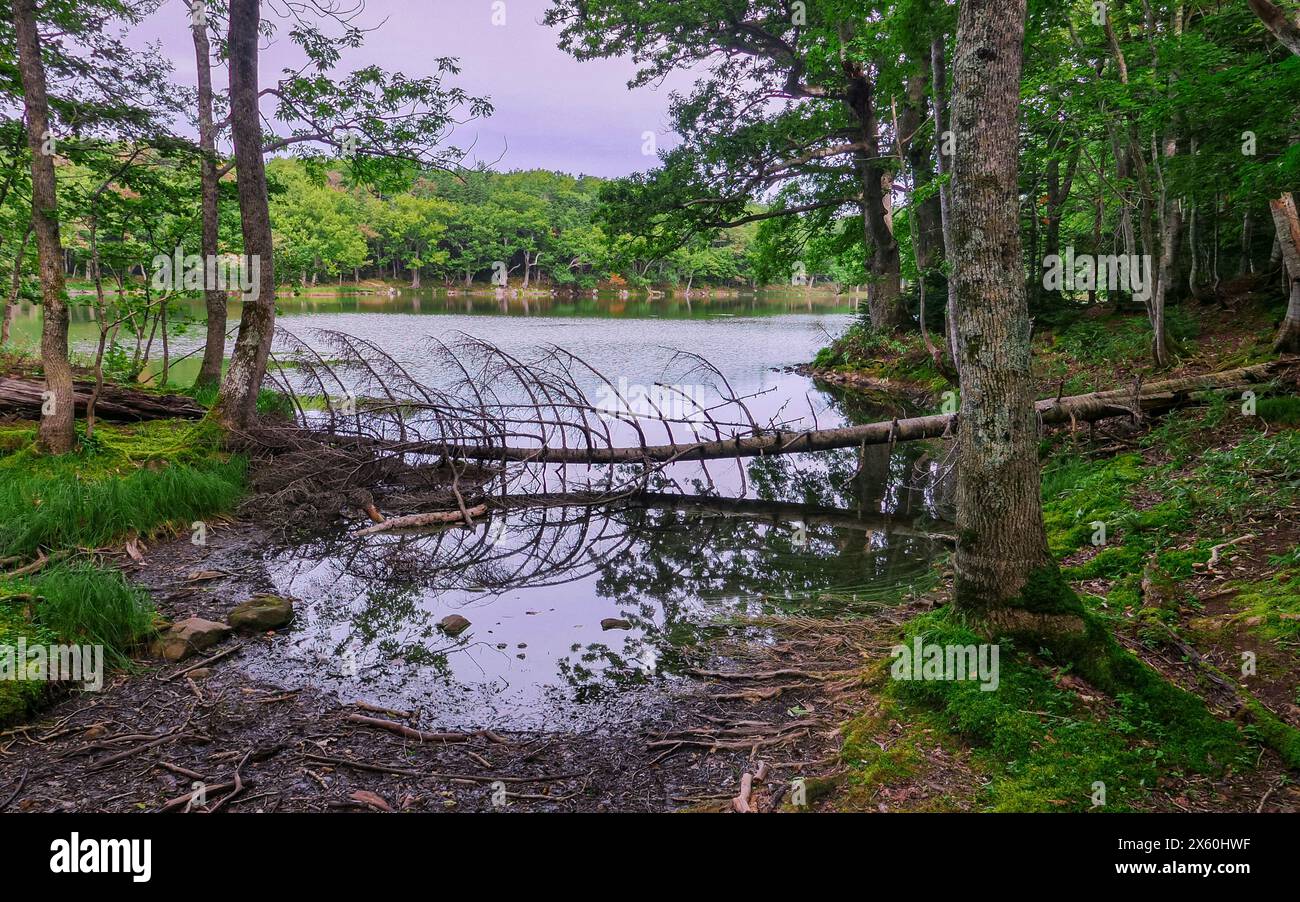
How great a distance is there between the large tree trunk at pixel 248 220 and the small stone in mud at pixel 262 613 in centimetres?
478

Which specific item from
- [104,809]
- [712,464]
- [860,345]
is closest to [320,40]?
[712,464]

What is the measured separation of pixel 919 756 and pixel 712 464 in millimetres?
9468

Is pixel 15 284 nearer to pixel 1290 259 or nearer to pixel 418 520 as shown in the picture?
pixel 418 520

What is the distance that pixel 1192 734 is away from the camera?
3754 millimetres

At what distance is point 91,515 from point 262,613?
2.74 metres

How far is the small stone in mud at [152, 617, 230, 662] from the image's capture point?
Result: 18.1ft

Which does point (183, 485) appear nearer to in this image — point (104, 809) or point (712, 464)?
point (104, 809)

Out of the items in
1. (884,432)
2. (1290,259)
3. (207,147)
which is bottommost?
(884,432)

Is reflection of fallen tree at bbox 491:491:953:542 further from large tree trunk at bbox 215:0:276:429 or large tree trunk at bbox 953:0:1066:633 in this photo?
large tree trunk at bbox 953:0:1066:633

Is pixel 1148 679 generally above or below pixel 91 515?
below

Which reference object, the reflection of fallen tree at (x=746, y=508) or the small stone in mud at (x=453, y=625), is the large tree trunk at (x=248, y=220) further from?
the small stone in mud at (x=453, y=625)

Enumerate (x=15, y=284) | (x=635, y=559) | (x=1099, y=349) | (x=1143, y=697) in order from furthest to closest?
(x=1099, y=349) → (x=15, y=284) → (x=635, y=559) → (x=1143, y=697)

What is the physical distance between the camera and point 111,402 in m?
9.78

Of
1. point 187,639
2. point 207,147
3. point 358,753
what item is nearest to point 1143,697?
point 358,753
